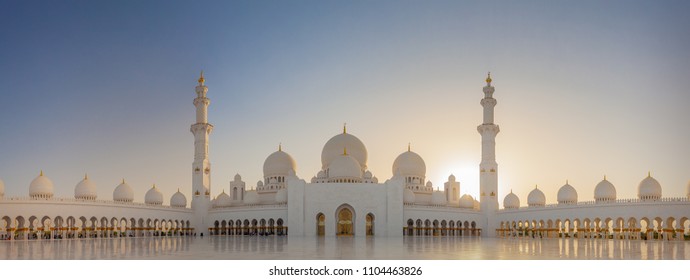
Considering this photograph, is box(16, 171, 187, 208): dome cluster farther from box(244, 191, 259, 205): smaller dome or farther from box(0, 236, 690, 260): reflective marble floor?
box(0, 236, 690, 260): reflective marble floor

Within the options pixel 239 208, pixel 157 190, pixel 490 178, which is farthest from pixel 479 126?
pixel 157 190

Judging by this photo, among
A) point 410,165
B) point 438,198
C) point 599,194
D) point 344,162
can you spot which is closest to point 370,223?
point 344,162

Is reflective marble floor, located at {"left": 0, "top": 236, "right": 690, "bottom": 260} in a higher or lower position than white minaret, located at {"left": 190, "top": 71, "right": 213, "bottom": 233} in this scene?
lower

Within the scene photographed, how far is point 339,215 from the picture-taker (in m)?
41.3

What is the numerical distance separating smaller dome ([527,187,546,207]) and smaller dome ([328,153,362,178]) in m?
11.3

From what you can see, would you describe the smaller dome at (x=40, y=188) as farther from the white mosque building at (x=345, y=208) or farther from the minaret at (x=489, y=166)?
the minaret at (x=489, y=166)

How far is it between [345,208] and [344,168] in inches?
109

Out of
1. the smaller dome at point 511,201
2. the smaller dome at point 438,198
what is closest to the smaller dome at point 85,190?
the smaller dome at point 438,198

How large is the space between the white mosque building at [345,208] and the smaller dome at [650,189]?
5cm

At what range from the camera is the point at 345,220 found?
4144cm

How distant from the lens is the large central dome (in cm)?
4591

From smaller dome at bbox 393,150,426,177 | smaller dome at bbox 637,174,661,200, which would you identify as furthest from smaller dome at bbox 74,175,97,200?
smaller dome at bbox 637,174,661,200

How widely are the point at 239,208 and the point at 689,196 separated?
1046 inches

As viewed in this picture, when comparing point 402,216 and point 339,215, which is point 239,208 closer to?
point 339,215
